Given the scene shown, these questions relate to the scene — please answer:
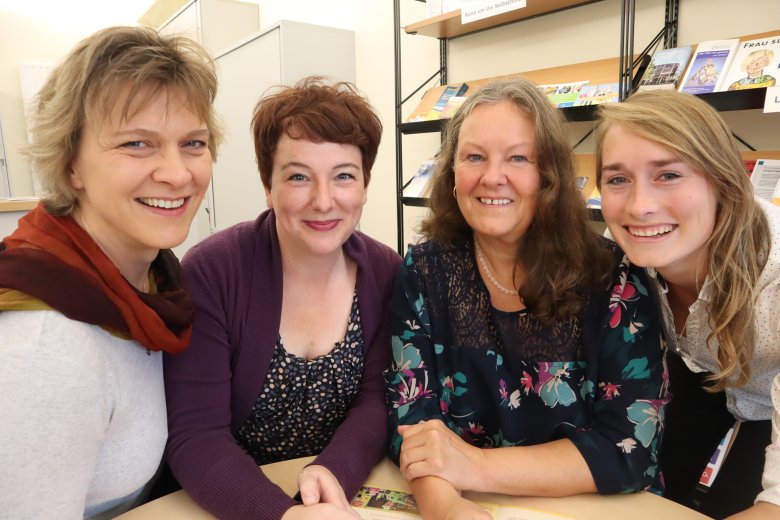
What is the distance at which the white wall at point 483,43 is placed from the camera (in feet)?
6.06

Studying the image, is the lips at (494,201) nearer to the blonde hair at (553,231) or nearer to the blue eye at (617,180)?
the blonde hair at (553,231)

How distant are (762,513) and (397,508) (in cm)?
63

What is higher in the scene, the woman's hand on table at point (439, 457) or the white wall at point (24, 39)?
the white wall at point (24, 39)

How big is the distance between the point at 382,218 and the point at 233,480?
2694 millimetres

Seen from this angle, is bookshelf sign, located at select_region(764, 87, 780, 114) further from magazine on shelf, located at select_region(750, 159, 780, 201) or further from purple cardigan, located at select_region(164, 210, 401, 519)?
purple cardigan, located at select_region(164, 210, 401, 519)

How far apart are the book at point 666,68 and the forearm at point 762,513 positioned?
1314 mm

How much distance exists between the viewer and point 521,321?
3.97ft

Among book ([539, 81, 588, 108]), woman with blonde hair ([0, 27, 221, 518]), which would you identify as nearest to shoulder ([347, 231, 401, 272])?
woman with blonde hair ([0, 27, 221, 518])

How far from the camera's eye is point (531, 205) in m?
1.22

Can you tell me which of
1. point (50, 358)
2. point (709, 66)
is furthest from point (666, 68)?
point (50, 358)

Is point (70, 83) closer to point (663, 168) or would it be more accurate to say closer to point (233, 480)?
point (233, 480)

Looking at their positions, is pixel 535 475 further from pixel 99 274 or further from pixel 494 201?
pixel 99 274

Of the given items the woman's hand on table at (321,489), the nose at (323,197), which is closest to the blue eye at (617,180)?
the nose at (323,197)

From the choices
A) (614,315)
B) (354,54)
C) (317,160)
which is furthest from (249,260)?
(354,54)
